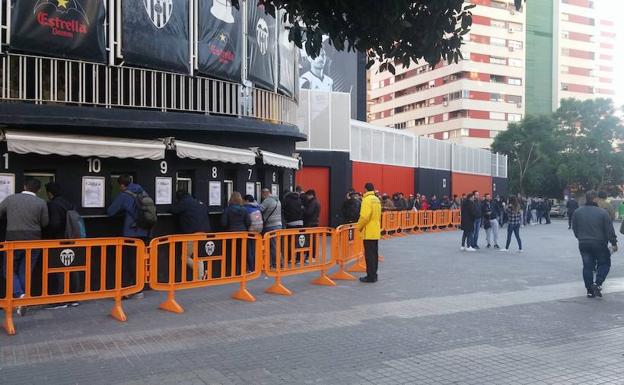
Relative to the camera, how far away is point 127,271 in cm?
852

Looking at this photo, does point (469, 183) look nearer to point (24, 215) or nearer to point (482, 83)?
point (24, 215)

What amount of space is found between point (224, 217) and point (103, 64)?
3.40 m

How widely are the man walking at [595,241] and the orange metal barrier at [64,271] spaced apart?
22.1 feet

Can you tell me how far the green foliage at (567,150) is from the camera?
153 ft

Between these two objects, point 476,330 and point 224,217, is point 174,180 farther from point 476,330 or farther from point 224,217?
point 476,330

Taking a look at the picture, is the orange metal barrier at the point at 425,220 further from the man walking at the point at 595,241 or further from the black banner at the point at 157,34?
the black banner at the point at 157,34

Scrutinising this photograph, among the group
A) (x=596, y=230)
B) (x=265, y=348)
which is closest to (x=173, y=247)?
(x=265, y=348)

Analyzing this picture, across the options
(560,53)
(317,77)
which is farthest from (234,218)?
(560,53)

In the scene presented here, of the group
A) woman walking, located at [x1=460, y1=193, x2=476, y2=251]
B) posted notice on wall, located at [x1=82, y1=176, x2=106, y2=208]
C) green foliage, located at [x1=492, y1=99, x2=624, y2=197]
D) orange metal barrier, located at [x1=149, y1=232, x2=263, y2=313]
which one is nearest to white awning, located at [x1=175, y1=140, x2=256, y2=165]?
posted notice on wall, located at [x1=82, y1=176, x2=106, y2=208]

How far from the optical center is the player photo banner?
11734 mm

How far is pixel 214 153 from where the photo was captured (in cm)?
1107

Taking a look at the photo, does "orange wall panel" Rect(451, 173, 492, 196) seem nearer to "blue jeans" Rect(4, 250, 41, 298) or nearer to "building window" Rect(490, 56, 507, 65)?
"blue jeans" Rect(4, 250, 41, 298)

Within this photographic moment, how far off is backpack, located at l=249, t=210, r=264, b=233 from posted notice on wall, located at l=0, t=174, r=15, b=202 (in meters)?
4.04

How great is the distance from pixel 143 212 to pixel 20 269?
6.99ft
